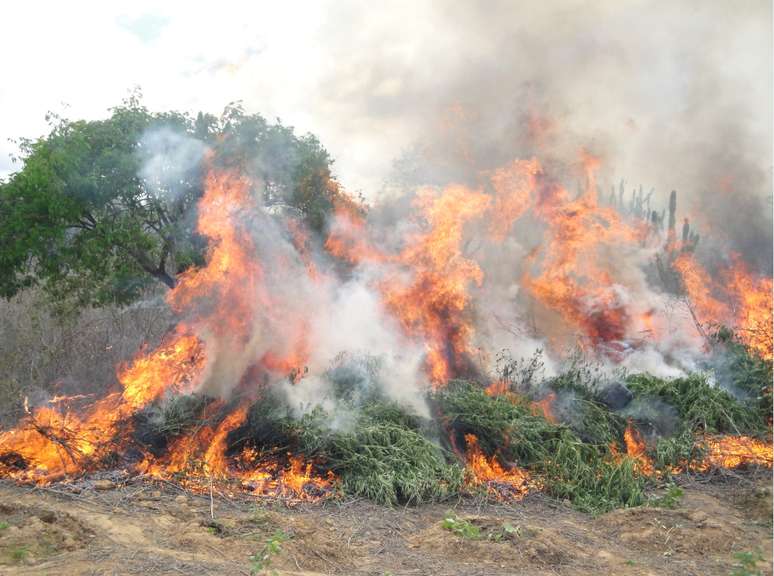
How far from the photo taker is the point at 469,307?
12.8m

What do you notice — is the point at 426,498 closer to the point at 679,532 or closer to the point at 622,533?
the point at 622,533

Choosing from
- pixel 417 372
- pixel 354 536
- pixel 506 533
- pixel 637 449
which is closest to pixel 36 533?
pixel 354 536

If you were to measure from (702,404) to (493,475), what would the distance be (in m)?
3.44

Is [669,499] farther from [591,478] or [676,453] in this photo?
[676,453]

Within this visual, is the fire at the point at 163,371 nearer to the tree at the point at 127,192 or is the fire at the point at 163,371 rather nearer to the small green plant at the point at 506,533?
the tree at the point at 127,192

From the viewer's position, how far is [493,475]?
25.1 feet

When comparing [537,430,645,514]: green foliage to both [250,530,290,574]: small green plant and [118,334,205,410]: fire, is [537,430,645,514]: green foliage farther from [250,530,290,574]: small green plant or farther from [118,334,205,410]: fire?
[118,334,205,410]: fire

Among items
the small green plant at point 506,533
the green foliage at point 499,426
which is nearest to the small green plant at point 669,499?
the green foliage at point 499,426

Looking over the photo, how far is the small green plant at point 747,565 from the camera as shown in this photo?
178 inches

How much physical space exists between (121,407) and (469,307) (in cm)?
731

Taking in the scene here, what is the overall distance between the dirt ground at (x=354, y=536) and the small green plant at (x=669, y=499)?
0.13 meters

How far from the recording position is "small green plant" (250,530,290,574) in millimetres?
4520

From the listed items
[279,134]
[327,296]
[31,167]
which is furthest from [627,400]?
[31,167]

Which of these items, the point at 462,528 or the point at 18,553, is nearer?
the point at 18,553
